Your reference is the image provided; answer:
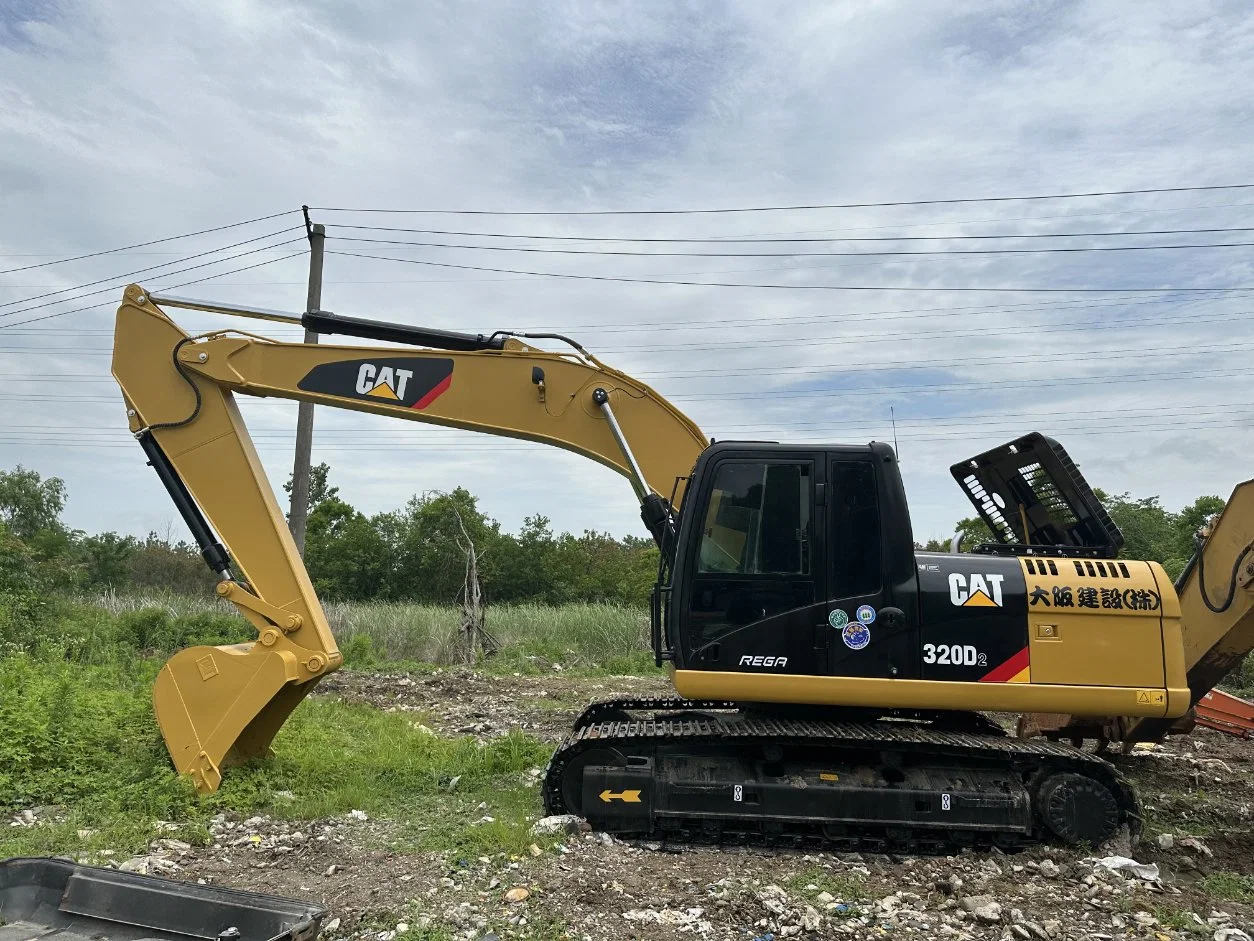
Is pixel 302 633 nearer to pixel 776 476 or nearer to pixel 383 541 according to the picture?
pixel 776 476

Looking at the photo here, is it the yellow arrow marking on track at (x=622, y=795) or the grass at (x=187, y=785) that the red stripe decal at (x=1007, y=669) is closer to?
the yellow arrow marking on track at (x=622, y=795)

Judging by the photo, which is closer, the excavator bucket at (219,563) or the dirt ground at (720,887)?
the dirt ground at (720,887)

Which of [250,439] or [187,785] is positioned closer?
[187,785]

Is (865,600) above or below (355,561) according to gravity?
below

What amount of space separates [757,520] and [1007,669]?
172cm

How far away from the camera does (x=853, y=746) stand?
586cm

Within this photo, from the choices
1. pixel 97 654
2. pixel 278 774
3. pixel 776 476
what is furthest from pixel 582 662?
pixel 776 476

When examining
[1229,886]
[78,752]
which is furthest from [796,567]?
[78,752]

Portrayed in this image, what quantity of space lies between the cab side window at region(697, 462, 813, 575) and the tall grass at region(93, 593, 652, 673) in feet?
31.7

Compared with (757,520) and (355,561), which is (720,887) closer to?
(757,520)

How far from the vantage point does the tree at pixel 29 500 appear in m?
32.8

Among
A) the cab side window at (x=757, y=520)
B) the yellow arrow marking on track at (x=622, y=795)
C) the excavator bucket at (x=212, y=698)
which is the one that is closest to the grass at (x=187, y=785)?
the excavator bucket at (x=212, y=698)

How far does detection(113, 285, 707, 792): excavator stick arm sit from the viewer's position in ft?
21.0

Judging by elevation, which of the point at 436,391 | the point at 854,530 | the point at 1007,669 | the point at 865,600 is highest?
the point at 436,391
